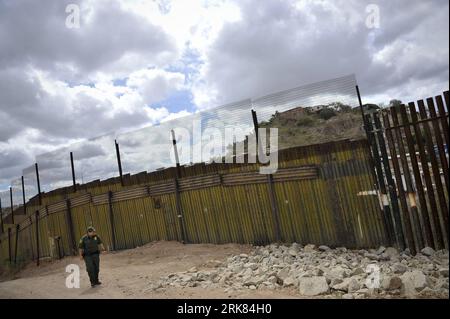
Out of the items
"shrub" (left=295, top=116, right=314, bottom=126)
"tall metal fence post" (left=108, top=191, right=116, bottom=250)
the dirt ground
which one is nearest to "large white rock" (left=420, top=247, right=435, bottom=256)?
the dirt ground

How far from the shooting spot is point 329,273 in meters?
6.40

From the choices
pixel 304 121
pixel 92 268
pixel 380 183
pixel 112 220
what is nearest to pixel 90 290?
pixel 92 268

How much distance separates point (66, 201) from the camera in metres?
15.6

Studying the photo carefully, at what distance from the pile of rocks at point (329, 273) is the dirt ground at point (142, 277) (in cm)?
34

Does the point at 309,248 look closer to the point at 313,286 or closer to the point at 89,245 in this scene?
the point at 313,286

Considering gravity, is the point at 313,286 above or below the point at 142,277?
below

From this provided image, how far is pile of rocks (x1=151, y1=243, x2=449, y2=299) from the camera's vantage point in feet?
18.2

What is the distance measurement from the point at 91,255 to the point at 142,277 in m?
1.23

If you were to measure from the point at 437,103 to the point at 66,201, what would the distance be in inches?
548

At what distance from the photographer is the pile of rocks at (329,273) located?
18.2ft

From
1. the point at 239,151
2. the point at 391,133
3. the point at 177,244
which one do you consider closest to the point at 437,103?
the point at 391,133

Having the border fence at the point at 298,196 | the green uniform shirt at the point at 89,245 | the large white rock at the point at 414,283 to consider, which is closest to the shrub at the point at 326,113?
the border fence at the point at 298,196

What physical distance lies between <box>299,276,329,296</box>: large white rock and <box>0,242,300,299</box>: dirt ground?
0.17 m

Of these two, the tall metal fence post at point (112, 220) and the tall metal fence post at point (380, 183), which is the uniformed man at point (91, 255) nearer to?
the tall metal fence post at point (112, 220)
